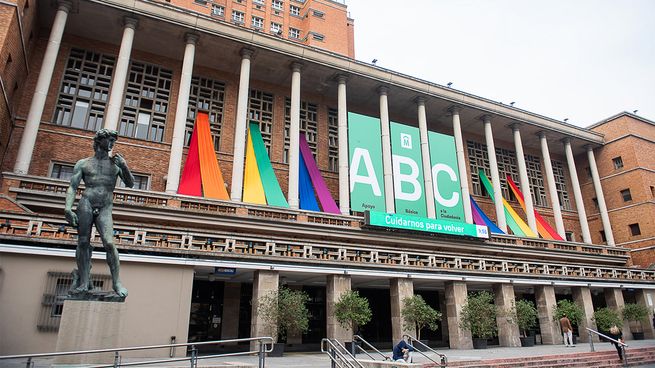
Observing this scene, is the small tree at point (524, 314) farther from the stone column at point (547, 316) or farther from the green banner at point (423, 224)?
the green banner at point (423, 224)

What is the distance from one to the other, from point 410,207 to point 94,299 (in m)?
20.3

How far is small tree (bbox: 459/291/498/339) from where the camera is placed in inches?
706

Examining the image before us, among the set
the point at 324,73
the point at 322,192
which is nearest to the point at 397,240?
the point at 322,192

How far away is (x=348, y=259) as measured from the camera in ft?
59.6

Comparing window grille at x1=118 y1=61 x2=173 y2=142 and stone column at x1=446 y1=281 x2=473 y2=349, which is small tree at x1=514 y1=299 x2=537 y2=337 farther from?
window grille at x1=118 y1=61 x2=173 y2=142

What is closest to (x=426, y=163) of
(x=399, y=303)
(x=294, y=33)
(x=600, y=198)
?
(x=399, y=303)

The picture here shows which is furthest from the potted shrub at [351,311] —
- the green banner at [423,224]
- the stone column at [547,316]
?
the stone column at [547,316]

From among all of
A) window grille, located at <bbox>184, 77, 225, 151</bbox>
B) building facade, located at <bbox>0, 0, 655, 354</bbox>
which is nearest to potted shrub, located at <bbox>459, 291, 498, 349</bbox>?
building facade, located at <bbox>0, 0, 655, 354</bbox>

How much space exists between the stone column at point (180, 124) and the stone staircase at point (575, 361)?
1473 centimetres

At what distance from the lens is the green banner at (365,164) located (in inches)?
977

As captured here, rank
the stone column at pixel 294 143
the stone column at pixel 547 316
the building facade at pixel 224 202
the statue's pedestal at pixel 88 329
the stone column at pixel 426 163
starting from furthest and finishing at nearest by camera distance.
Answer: the stone column at pixel 426 163 < the stone column at pixel 294 143 < the stone column at pixel 547 316 < the building facade at pixel 224 202 < the statue's pedestal at pixel 88 329

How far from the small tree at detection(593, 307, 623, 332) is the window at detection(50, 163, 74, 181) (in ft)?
91.5

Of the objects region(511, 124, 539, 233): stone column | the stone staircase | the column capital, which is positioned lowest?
the stone staircase

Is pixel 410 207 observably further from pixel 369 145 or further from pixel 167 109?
pixel 167 109
